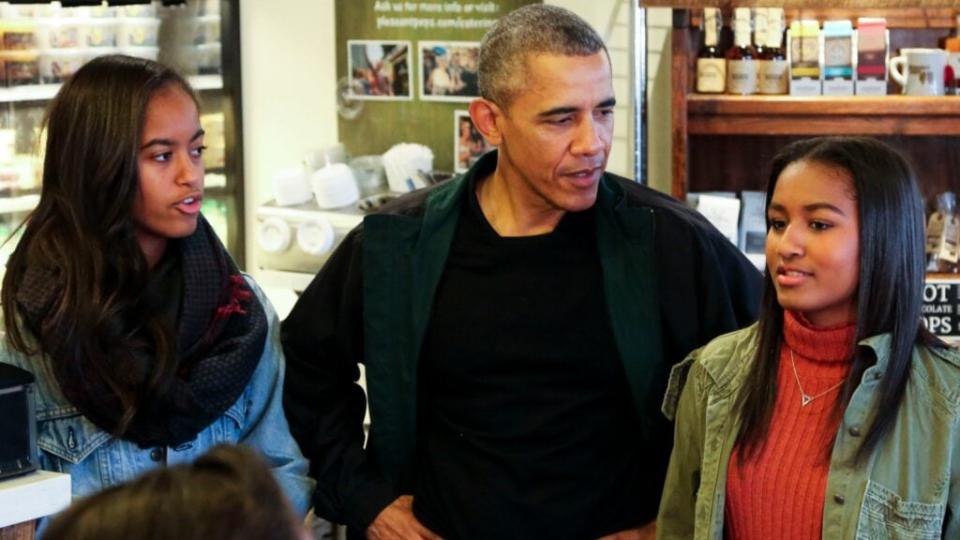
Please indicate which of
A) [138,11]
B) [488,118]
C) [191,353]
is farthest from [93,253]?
[138,11]

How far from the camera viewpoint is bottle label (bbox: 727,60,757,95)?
3742mm

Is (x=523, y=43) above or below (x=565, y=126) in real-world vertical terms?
above

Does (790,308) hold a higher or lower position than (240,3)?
lower

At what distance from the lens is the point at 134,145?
7.30ft

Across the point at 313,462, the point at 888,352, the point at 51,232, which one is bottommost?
the point at 313,462

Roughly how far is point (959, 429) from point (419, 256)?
0.96 m

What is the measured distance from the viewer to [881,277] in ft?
6.64

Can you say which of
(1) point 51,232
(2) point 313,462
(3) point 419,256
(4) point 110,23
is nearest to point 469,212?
(3) point 419,256

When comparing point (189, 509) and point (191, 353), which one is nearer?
point (189, 509)

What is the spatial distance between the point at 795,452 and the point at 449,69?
2.55m

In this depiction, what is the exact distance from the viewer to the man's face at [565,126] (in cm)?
238

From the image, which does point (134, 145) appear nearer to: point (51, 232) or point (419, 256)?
point (51, 232)

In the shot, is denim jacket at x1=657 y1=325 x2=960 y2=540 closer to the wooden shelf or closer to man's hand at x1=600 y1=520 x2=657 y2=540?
man's hand at x1=600 y1=520 x2=657 y2=540

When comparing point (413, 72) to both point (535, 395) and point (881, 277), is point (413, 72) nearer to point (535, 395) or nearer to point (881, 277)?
point (535, 395)
